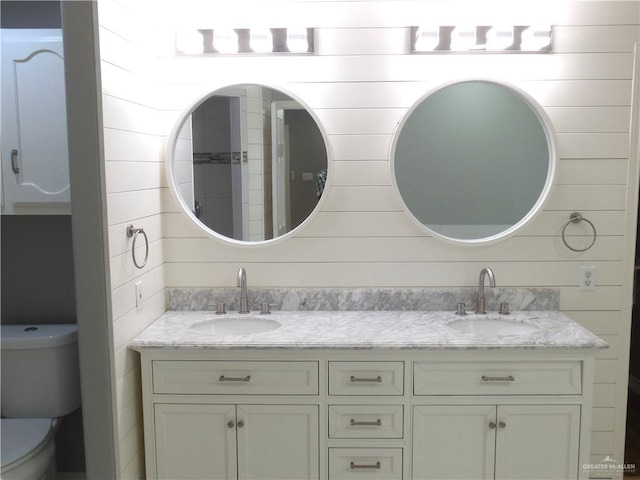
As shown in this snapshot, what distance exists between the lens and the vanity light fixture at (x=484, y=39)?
2.31 meters

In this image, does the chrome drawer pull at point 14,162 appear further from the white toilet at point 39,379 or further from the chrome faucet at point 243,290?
the chrome faucet at point 243,290

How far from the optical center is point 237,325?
242 cm

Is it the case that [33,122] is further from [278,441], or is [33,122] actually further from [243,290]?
[278,441]

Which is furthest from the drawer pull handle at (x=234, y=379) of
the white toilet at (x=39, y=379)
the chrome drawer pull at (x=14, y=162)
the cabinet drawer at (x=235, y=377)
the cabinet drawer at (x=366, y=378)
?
the chrome drawer pull at (x=14, y=162)

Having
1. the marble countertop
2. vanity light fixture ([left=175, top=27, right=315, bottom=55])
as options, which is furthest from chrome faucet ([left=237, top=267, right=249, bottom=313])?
vanity light fixture ([left=175, top=27, right=315, bottom=55])

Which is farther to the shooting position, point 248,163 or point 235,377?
point 248,163

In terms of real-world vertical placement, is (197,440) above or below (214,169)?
below

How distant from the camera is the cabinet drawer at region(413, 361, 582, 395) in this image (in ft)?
6.75

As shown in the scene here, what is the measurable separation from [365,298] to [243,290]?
1.71ft

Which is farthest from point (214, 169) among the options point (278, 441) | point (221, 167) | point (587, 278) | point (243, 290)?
point (587, 278)

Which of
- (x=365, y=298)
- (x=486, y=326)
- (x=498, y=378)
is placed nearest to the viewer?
(x=498, y=378)

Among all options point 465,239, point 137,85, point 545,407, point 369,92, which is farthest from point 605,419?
point 137,85

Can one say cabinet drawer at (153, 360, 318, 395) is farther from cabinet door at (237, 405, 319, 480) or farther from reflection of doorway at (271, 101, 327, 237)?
reflection of doorway at (271, 101, 327, 237)

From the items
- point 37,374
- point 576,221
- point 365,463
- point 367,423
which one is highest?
point 576,221
